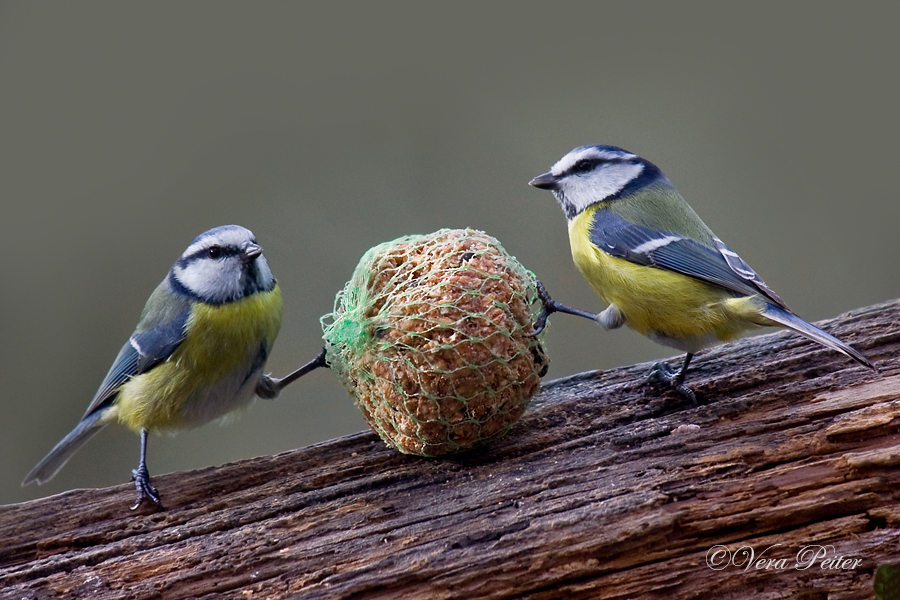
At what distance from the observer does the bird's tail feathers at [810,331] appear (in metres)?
1.74

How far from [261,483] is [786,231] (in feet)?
7.71

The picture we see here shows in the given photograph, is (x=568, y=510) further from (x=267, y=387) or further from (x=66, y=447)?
(x=66, y=447)

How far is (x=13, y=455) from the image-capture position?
9.21 ft

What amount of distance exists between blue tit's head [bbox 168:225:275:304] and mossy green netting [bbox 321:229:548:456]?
0.36 metres

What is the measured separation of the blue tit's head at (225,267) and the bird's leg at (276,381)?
0.97 ft

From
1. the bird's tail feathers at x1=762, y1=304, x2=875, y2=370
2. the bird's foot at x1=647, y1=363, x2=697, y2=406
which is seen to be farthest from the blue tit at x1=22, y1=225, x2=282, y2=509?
the bird's tail feathers at x1=762, y1=304, x2=875, y2=370

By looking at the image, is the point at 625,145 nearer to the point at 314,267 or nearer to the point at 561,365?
the point at 561,365

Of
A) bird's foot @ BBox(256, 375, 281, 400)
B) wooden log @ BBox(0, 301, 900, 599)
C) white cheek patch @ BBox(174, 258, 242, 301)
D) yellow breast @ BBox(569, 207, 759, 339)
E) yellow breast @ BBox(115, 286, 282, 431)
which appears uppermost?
white cheek patch @ BBox(174, 258, 242, 301)

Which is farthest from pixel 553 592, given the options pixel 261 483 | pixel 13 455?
pixel 13 455

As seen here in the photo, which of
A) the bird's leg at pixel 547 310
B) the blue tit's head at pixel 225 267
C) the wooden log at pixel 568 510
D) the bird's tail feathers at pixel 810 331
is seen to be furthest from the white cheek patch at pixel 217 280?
the bird's tail feathers at pixel 810 331

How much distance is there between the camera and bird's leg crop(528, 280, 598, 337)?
1916 millimetres

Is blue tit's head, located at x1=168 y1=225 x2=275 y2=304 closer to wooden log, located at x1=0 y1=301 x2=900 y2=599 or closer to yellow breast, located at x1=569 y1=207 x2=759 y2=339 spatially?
wooden log, located at x1=0 y1=301 x2=900 y2=599

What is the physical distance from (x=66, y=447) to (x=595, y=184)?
191 centimetres

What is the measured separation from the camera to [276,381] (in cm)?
229
